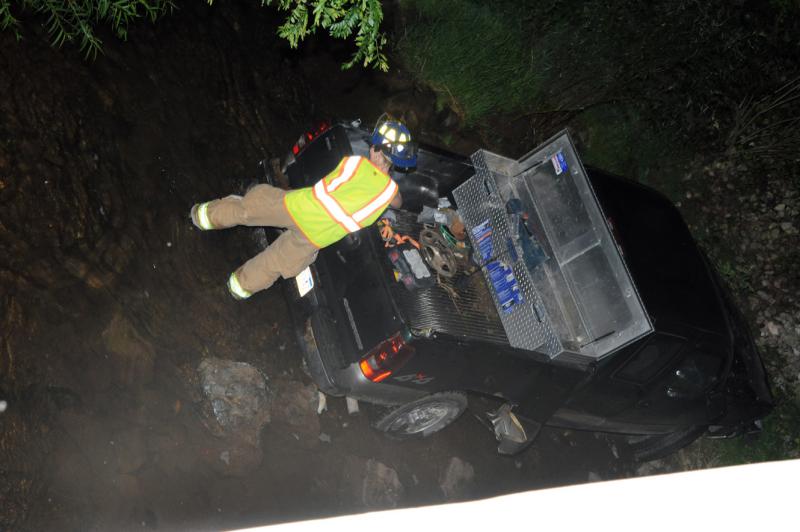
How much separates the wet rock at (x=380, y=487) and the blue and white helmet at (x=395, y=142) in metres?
2.82

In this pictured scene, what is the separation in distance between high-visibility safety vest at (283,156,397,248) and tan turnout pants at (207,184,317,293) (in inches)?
6.6

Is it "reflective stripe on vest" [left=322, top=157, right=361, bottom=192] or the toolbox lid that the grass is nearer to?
the toolbox lid

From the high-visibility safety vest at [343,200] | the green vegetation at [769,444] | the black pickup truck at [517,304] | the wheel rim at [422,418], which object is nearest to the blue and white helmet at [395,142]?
the high-visibility safety vest at [343,200]

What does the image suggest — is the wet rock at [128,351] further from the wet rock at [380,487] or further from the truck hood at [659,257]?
the truck hood at [659,257]

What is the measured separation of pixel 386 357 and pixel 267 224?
148cm

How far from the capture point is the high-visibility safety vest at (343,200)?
4.43 meters

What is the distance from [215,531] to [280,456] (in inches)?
34.0

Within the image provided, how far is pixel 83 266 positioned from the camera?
4.62m

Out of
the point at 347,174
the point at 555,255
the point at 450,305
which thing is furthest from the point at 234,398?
the point at 555,255

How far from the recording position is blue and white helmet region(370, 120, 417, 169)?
4.64 meters

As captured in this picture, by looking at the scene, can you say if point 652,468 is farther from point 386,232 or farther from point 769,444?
point 386,232

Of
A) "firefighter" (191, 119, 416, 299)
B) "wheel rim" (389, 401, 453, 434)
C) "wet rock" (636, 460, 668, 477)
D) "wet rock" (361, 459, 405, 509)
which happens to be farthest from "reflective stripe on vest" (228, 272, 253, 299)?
"wet rock" (636, 460, 668, 477)

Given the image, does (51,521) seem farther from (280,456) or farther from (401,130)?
(401,130)

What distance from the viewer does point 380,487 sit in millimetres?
5574
